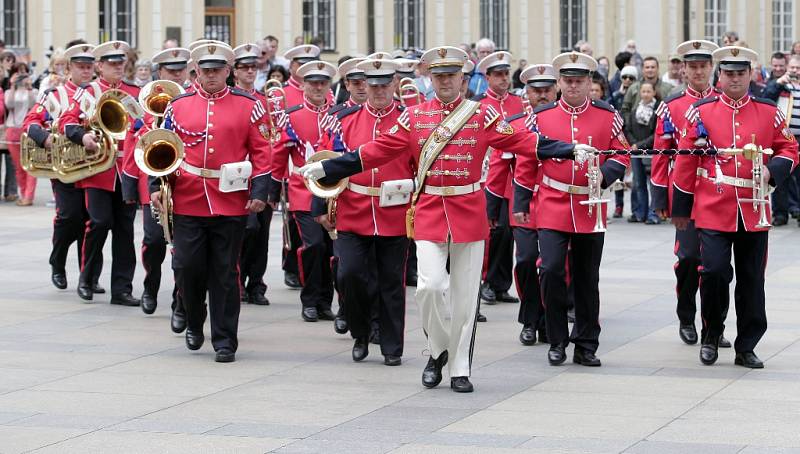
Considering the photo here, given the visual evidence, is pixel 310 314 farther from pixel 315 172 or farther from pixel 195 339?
pixel 315 172

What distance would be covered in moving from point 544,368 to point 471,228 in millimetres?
1282

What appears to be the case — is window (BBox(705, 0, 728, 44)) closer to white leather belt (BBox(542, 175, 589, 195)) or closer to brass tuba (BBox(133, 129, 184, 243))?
white leather belt (BBox(542, 175, 589, 195))

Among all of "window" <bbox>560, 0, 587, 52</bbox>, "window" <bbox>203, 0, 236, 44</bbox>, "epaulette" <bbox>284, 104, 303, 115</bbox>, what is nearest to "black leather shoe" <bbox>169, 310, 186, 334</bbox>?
"epaulette" <bbox>284, 104, 303, 115</bbox>

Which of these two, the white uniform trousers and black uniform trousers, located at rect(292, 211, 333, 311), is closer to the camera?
the white uniform trousers

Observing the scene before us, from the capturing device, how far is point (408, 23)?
3828cm

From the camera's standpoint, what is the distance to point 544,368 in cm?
1077

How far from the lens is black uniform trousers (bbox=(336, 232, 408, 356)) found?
36.0 feet

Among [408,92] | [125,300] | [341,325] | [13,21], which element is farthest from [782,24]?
[341,325]

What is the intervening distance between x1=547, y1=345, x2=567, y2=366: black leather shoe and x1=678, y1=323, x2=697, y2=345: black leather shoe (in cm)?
120

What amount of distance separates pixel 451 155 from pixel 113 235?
490 centimetres

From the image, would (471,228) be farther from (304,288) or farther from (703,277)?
(304,288)

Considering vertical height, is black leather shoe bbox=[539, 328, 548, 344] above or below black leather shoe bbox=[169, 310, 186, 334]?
below

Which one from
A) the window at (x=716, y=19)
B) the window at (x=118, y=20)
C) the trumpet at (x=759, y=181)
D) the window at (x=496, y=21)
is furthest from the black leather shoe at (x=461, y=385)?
the window at (x=716, y=19)

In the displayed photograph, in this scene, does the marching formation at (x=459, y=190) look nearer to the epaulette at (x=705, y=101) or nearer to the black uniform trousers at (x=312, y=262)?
the epaulette at (x=705, y=101)
